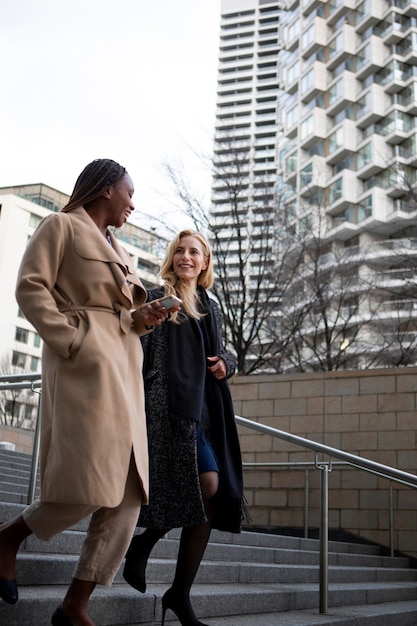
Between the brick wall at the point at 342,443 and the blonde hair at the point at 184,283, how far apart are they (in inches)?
242

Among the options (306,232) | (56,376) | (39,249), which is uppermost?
(306,232)

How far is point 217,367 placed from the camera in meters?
3.49

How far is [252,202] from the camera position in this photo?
1644 cm

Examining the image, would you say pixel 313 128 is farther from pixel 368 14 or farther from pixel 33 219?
pixel 33 219

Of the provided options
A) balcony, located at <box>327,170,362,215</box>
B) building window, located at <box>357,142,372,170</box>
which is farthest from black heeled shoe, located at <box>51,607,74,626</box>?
building window, located at <box>357,142,372,170</box>

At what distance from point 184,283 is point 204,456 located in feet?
3.03

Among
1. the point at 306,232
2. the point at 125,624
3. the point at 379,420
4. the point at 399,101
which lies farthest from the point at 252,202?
the point at 399,101

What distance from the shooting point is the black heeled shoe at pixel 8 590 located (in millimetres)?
2594

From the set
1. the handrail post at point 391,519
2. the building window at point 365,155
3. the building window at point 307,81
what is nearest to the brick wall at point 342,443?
the handrail post at point 391,519

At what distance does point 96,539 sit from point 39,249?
1.10m

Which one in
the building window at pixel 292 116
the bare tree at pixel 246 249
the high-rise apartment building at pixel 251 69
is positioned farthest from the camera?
the high-rise apartment building at pixel 251 69

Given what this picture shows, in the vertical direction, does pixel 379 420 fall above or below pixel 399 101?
below

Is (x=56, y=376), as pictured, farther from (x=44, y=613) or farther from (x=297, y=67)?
(x=297, y=67)

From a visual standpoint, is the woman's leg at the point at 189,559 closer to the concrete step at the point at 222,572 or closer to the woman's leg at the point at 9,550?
the concrete step at the point at 222,572
